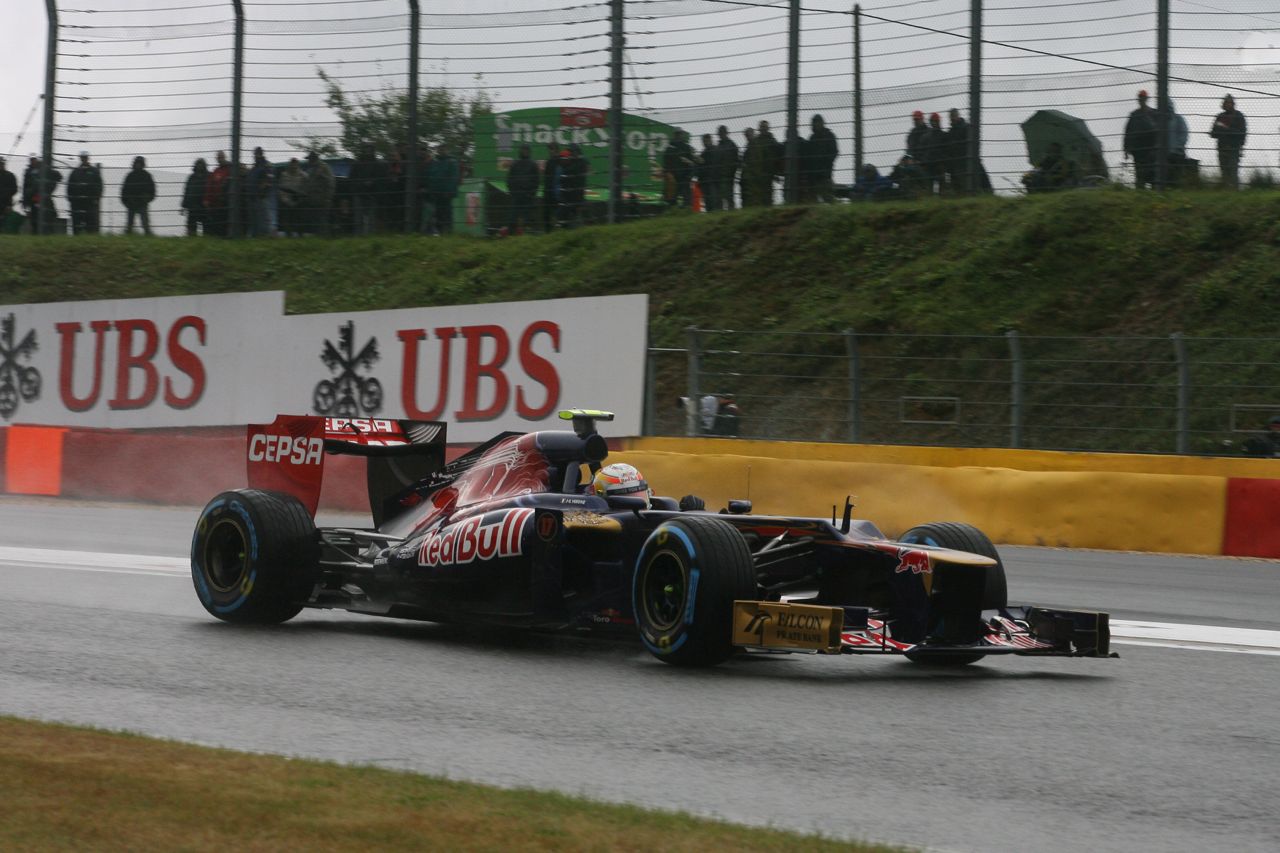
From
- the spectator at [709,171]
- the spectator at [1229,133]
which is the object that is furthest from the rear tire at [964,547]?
the spectator at [709,171]

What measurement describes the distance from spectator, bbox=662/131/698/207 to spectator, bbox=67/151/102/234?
9.68 metres

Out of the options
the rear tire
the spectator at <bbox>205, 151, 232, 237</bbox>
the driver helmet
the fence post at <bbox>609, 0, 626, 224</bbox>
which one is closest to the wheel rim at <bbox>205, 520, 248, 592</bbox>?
the driver helmet

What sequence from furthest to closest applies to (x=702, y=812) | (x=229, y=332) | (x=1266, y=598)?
(x=229, y=332) < (x=1266, y=598) < (x=702, y=812)

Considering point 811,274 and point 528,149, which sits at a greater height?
point 528,149

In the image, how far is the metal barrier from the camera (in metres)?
15.9

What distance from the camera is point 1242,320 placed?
749 inches

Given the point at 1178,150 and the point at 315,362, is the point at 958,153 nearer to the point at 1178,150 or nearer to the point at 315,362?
the point at 1178,150

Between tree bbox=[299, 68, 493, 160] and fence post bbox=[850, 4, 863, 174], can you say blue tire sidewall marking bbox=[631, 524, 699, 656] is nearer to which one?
fence post bbox=[850, 4, 863, 174]

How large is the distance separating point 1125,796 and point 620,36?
17.4 m

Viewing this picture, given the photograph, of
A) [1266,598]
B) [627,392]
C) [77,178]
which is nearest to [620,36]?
Answer: [627,392]

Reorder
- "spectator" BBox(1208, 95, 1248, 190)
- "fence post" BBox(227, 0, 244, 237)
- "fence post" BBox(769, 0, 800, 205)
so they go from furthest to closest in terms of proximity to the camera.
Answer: "fence post" BBox(227, 0, 244, 237) → "fence post" BBox(769, 0, 800, 205) → "spectator" BBox(1208, 95, 1248, 190)

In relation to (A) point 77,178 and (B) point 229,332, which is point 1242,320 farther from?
→ (A) point 77,178

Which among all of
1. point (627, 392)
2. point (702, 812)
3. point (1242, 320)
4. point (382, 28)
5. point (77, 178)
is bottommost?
point (702, 812)

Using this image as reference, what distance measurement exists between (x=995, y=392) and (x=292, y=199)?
12182 mm
